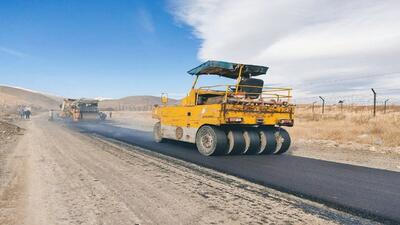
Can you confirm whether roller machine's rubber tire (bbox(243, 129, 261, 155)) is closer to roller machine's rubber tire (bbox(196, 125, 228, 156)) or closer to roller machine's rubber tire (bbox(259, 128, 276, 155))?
roller machine's rubber tire (bbox(259, 128, 276, 155))

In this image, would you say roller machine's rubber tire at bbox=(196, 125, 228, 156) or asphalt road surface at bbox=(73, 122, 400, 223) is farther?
roller machine's rubber tire at bbox=(196, 125, 228, 156)

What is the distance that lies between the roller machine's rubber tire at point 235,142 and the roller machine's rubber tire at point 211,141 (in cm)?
20

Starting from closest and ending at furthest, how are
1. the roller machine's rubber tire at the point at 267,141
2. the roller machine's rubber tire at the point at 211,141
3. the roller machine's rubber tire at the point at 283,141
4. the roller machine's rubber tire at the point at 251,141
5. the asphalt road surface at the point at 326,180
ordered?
the asphalt road surface at the point at 326,180 < the roller machine's rubber tire at the point at 211,141 < the roller machine's rubber tire at the point at 251,141 < the roller machine's rubber tire at the point at 267,141 < the roller machine's rubber tire at the point at 283,141

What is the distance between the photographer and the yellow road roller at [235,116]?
992cm

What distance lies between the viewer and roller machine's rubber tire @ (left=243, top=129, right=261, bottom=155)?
33.8 ft

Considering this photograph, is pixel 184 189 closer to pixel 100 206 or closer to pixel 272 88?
pixel 100 206

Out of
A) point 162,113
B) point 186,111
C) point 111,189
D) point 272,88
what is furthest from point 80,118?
point 111,189

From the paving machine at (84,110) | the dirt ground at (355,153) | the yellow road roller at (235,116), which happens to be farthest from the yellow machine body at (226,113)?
the paving machine at (84,110)

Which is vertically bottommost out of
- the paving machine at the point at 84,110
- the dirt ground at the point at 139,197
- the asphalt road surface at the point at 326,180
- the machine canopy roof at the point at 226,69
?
the dirt ground at the point at 139,197

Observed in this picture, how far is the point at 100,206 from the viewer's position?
4.75 metres

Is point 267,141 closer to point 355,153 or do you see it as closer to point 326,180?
point 355,153

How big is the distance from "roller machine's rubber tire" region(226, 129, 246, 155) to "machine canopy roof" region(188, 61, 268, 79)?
6.68 ft

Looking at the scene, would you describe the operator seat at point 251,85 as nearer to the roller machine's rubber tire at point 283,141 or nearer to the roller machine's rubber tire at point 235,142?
the roller machine's rubber tire at point 235,142

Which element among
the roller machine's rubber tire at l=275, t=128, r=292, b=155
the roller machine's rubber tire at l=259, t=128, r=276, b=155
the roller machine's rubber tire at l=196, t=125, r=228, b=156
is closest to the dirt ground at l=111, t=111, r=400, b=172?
the roller machine's rubber tire at l=275, t=128, r=292, b=155
